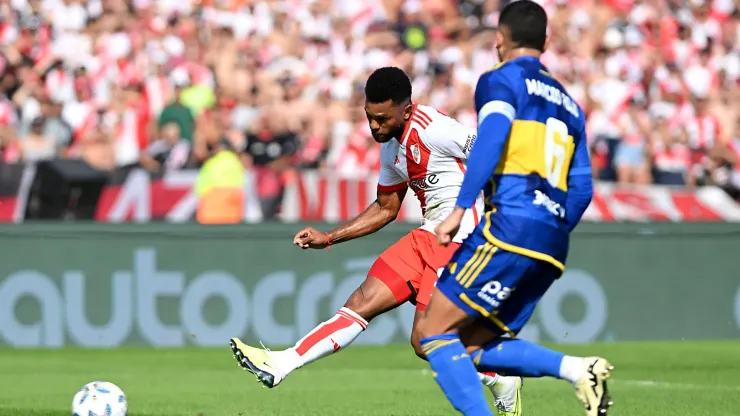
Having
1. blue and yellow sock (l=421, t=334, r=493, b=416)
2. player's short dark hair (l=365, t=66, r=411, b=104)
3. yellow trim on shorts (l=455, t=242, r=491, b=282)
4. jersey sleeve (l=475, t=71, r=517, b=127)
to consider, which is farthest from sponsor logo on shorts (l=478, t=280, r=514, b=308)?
player's short dark hair (l=365, t=66, r=411, b=104)

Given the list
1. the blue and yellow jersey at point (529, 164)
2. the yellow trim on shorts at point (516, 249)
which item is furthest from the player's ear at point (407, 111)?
the yellow trim on shorts at point (516, 249)

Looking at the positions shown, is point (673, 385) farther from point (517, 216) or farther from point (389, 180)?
point (517, 216)

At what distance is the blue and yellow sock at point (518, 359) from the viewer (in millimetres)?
6684

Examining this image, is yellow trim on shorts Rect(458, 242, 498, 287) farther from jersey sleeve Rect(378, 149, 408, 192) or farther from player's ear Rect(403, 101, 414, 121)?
jersey sleeve Rect(378, 149, 408, 192)

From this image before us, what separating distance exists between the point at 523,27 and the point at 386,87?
62.7 inches

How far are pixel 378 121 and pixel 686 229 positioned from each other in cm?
968

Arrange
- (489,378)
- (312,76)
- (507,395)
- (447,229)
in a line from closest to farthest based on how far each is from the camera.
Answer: (447,229)
(489,378)
(507,395)
(312,76)

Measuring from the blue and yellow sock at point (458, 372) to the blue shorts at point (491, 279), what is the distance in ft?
0.67

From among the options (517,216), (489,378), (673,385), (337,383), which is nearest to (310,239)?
(489,378)

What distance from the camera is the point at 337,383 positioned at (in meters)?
12.5

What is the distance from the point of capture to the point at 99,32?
20438 millimetres

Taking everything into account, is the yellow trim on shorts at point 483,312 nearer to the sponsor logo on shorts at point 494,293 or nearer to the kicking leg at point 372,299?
the sponsor logo on shorts at point 494,293

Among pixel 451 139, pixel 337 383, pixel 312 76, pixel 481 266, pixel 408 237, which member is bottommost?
pixel 337 383

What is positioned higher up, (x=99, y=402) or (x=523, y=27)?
(x=523, y=27)
